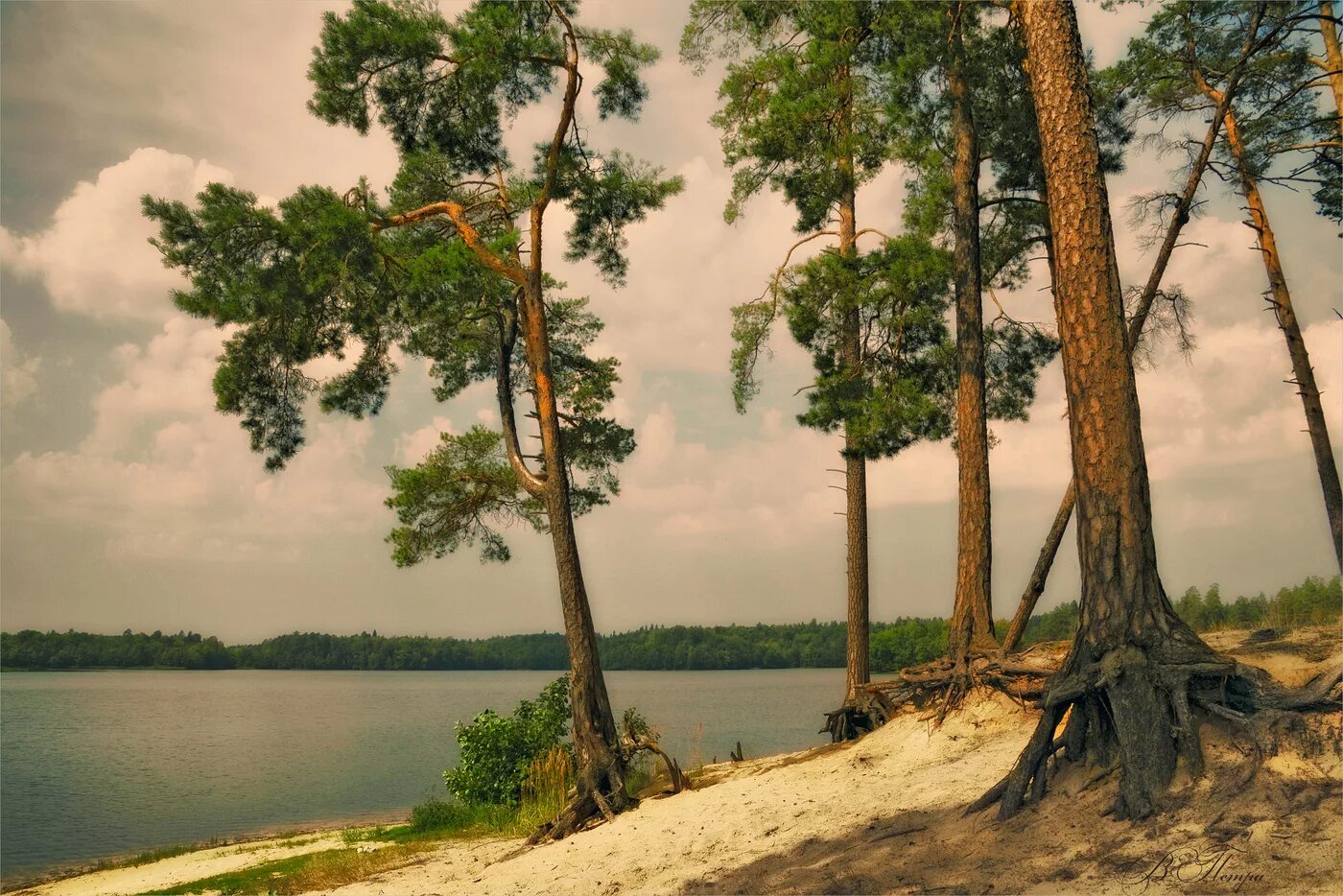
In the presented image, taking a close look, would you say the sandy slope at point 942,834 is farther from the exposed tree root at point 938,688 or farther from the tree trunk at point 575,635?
the tree trunk at point 575,635

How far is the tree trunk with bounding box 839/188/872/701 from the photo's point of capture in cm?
1481

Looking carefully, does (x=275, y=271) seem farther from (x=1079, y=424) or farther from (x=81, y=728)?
(x=81, y=728)

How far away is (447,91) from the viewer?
1464 cm

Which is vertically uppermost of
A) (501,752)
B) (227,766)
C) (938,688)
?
(938,688)

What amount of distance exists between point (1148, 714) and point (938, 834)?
1.78 m

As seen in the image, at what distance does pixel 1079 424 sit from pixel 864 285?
25.0 feet

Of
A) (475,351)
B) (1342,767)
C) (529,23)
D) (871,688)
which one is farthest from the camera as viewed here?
(475,351)

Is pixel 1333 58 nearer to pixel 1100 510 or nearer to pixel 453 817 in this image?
pixel 1100 510

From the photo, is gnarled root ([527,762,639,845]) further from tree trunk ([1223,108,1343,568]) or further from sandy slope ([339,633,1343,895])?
tree trunk ([1223,108,1343,568])

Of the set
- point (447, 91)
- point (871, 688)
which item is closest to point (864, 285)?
point (871, 688)

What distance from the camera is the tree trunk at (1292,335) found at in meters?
15.0

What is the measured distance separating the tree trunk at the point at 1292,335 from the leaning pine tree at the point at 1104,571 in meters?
9.74

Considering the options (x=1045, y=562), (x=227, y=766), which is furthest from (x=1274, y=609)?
(x=227, y=766)

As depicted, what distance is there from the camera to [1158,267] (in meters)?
14.3
